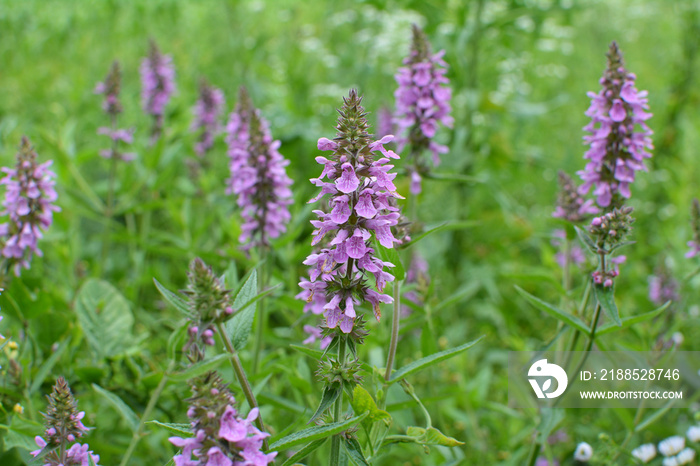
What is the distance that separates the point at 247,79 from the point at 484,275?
9.62ft

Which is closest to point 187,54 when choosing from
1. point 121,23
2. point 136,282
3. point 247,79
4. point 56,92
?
point 121,23

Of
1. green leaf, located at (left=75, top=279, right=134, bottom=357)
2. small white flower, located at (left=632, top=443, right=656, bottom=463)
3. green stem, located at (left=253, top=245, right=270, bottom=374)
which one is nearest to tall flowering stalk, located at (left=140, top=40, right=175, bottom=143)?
green leaf, located at (left=75, top=279, right=134, bottom=357)

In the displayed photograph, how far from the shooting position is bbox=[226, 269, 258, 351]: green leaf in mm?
1579

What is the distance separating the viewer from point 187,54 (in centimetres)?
803

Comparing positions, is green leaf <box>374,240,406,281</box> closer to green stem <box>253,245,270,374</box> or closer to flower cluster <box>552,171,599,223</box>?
green stem <box>253,245,270,374</box>

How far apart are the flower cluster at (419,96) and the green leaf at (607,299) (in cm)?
106

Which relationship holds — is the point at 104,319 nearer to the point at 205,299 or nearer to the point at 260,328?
the point at 260,328

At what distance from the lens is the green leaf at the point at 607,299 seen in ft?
6.16

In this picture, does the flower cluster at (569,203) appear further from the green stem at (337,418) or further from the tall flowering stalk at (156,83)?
the tall flowering stalk at (156,83)

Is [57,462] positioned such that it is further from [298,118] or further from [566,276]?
[298,118]

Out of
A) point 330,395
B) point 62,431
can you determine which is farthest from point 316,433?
point 62,431

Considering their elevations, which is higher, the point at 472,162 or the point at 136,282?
the point at 472,162

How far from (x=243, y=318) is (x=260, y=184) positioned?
3.76 ft

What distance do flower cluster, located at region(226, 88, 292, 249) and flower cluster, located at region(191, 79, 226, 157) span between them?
1840mm
